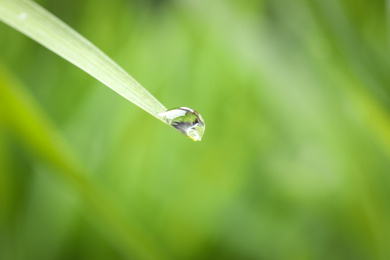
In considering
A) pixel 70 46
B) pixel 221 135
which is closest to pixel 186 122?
pixel 70 46

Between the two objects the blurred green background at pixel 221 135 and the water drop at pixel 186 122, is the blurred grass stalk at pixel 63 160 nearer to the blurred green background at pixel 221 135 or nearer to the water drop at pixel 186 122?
the blurred green background at pixel 221 135

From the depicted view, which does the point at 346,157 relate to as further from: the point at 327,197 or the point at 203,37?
the point at 203,37

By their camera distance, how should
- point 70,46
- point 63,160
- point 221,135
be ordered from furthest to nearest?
point 221,135
point 63,160
point 70,46

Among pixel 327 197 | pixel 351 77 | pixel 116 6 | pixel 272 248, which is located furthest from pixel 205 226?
pixel 116 6

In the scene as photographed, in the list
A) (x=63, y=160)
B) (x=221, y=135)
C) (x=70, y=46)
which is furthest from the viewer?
(x=221, y=135)

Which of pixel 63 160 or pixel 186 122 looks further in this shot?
pixel 63 160

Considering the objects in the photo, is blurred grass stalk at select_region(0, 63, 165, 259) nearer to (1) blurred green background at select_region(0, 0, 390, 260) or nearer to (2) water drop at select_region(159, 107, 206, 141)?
(1) blurred green background at select_region(0, 0, 390, 260)

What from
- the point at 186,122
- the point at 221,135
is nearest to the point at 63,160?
the point at 186,122

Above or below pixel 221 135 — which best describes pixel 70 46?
below

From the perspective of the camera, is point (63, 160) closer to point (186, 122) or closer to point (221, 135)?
point (186, 122)
